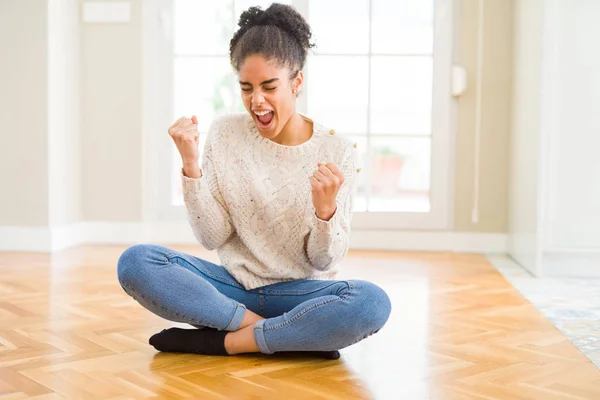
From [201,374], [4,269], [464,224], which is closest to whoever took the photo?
[201,374]

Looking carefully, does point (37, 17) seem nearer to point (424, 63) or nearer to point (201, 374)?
point (424, 63)

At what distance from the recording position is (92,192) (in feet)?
15.3

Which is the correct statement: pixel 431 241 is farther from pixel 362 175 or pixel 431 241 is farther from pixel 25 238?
pixel 25 238

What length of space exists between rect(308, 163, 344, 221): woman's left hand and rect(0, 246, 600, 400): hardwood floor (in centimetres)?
38

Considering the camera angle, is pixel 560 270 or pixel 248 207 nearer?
pixel 248 207

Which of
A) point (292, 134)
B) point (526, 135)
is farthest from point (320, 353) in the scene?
point (526, 135)

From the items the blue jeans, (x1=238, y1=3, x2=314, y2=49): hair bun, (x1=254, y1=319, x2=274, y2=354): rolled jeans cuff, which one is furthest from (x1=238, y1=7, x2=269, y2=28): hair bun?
(x1=254, y1=319, x2=274, y2=354): rolled jeans cuff

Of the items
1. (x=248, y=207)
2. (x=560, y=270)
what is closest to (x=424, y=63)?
(x=560, y=270)

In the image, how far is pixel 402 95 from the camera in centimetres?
457

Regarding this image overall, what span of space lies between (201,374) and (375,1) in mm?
3028

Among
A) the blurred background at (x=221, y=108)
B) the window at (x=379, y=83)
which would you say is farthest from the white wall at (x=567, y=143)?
the window at (x=379, y=83)

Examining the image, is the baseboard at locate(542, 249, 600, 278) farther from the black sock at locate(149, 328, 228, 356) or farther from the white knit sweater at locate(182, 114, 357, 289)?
the black sock at locate(149, 328, 228, 356)

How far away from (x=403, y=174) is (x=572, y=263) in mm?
1115

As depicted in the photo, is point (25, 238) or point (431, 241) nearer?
point (25, 238)
